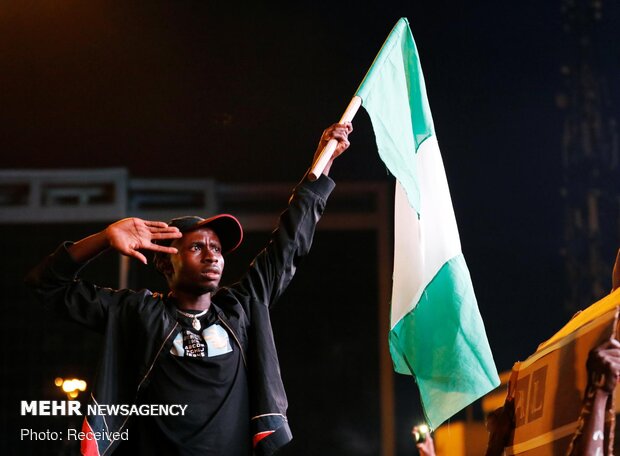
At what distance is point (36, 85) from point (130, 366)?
4.42 metres

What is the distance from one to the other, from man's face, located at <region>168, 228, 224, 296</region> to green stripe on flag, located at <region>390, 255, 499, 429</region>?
67 cm

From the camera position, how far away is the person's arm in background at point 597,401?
4.90 feet

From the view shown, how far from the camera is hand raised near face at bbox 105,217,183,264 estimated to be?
2117 mm

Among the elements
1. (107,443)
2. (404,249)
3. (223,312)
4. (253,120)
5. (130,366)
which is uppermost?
(253,120)

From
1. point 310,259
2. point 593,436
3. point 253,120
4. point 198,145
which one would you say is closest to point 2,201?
point 310,259

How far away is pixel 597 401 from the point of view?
1510mm

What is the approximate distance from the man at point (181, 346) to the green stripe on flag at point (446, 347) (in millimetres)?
535

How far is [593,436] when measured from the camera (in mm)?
1491

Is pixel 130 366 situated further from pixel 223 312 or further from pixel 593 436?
pixel 593 436

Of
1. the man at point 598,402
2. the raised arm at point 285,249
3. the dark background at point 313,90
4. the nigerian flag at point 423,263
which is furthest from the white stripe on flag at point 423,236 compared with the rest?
the dark background at point 313,90

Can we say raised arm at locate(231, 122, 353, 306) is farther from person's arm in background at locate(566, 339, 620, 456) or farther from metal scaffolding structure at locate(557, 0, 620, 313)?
metal scaffolding structure at locate(557, 0, 620, 313)

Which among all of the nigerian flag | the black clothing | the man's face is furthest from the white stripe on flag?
the man's face

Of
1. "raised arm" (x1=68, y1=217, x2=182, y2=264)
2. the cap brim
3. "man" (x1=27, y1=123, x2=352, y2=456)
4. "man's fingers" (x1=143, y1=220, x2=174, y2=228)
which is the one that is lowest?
"man" (x1=27, y1=123, x2=352, y2=456)

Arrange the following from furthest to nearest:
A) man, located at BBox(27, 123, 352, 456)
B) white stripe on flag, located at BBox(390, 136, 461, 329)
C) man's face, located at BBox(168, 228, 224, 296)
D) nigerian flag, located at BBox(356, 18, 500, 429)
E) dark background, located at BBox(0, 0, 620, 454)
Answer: dark background, located at BBox(0, 0, 620, 454), white stripe on flag, located at BBox(390, 136, 461, 329), nigerian flag, located at BBox(356, 18, 500, 429), man's face, located at BBox(168, 228, 224, 296), man, located at BBox(27, 123, 352, 456)
